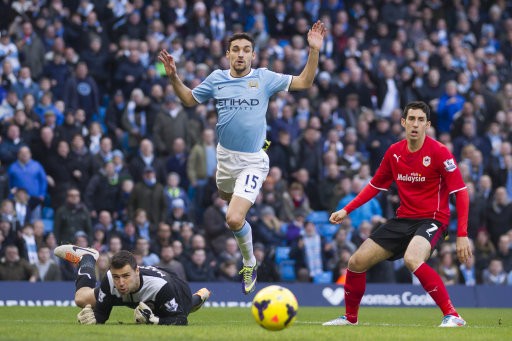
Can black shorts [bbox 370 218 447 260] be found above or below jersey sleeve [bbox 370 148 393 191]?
below

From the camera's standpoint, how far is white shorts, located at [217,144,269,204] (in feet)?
48.0

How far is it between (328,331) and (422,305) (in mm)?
10176

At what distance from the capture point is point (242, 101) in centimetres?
1458

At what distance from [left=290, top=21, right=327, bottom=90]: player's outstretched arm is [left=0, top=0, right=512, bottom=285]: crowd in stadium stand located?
767cm

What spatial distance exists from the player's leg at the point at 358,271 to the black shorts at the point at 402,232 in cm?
8

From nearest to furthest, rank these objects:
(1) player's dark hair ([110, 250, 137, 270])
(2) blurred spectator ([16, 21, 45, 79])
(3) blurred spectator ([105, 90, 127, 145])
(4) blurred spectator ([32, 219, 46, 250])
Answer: (1) player's dark hair ([110, 250, 137, 270]) → (4) blurred spectator ([32, 219, 46, 250]) → (3) blurred spectator ([105, 90, 127, 145]) → (2) blurred spectator ([16, 21, 45, 79])

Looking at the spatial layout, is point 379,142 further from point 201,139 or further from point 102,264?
point 102,264

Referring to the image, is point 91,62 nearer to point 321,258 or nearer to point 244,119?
point 321,258

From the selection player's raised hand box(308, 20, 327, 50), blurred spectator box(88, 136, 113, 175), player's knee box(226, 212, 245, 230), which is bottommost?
player's knee box(226, 212, 245, 230)

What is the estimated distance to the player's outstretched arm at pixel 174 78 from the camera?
46.4 feet

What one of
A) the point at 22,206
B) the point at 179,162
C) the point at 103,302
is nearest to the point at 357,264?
the point at 103,302

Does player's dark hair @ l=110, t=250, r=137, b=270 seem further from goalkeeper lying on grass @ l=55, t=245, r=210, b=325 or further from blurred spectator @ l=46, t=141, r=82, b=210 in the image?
blurred spectator @ l=46, t=141, r=82, b=210

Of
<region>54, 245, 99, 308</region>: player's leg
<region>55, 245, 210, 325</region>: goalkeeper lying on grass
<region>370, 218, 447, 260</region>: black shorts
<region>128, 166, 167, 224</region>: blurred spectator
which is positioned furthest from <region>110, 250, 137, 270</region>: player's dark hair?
<region>128, 166, 167, 224</region>: blurred spectator

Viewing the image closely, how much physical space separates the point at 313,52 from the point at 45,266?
336 inches
